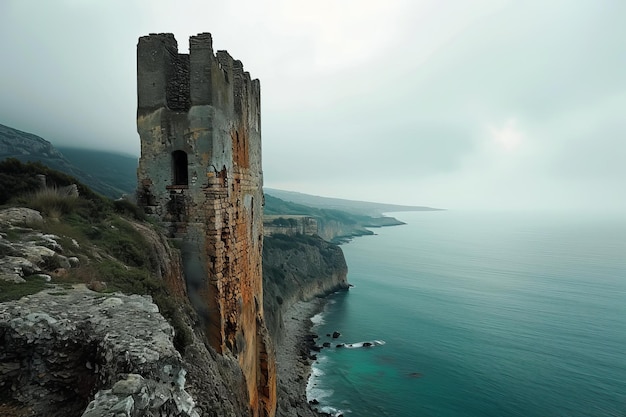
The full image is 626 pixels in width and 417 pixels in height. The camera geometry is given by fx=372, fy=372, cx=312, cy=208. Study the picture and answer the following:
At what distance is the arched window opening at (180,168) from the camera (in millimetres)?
10439

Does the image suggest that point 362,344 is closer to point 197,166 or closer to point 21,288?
point 197,166

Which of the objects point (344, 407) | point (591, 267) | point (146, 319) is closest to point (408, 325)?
point (344, 407)

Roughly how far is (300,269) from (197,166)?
2423 inches

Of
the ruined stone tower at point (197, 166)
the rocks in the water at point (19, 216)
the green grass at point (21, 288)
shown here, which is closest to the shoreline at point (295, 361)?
the ruined stone tower at point (197, 166)

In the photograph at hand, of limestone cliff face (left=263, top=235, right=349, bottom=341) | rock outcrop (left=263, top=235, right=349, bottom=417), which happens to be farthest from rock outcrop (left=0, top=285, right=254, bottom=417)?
limestone cliff face (left=263, top=235, right=349, bottom=341)

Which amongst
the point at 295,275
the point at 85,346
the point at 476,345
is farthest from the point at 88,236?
the point at 295,275

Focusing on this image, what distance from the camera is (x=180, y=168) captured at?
35.3 ft

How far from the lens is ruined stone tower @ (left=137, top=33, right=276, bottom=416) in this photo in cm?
984

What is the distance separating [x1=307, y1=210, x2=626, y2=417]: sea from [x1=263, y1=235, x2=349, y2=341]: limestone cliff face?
4058 mm

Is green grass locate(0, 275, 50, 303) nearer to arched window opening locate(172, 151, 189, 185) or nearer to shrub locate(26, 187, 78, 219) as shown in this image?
shrub locate(26, 187, 78, 219)

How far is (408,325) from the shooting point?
50.5 metres

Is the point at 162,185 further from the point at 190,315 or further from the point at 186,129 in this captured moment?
Result: the point at 190,315

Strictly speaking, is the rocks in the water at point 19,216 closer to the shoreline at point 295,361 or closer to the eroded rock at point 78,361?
the eroded rock at point 78,361

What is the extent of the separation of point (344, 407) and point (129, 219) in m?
28.6
